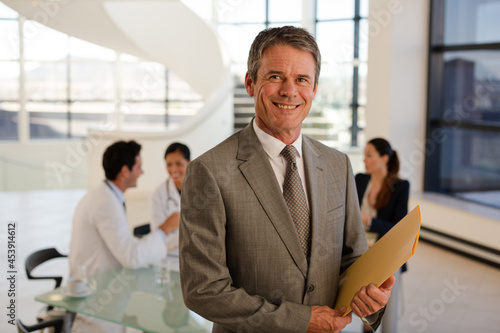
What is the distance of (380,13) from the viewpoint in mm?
6723

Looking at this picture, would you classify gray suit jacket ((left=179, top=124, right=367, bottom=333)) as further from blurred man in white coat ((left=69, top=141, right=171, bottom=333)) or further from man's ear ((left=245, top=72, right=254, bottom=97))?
blurred man in white coat ((left=69, top=141, right=171, bottom=333))

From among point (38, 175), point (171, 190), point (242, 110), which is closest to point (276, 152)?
point (171, 190)

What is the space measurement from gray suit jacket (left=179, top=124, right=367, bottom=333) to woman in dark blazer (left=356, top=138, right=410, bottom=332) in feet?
7.64

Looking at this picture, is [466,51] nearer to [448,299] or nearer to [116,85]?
[448,299]

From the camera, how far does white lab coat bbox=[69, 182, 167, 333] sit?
308 cm

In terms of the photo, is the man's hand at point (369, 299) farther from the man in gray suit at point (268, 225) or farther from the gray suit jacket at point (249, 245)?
the gray suit jacket at point (249, 245)

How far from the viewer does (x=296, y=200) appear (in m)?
1.48

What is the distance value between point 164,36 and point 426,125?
245 inches

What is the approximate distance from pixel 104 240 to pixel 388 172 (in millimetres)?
2115

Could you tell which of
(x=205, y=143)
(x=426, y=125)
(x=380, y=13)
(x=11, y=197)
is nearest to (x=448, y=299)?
(x=426, y=125)

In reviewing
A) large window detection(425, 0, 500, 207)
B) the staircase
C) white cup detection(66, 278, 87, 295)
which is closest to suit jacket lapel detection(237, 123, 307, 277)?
white cup detection(66, 278, 87, 295)

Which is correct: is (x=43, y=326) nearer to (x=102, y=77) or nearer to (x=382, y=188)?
(x=382, y=188)

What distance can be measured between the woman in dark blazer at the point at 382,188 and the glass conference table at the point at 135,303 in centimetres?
158

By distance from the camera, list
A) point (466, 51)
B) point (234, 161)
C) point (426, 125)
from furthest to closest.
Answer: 1. point (426, 125)
2. point (466, 51)
3. point (234, 161)
